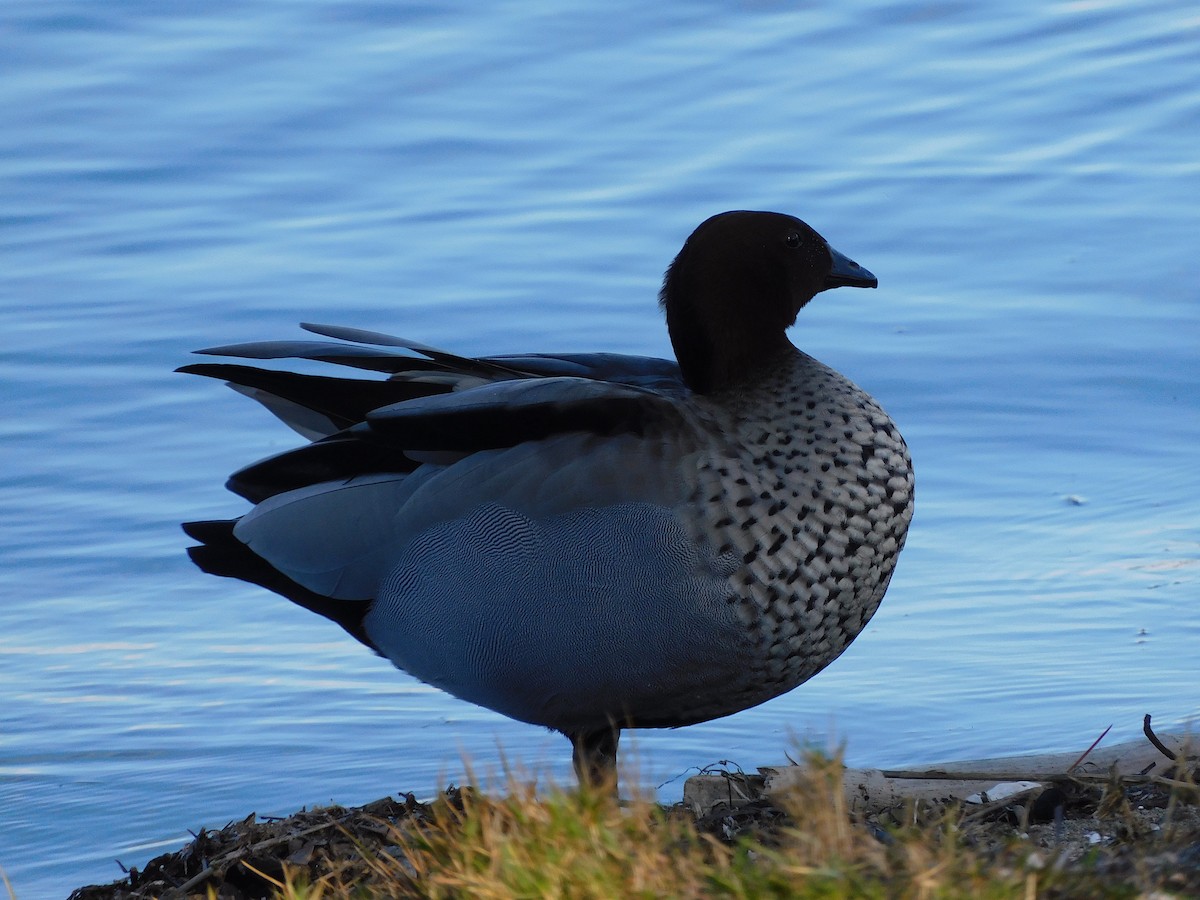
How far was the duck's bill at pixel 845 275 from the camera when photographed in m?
5.09

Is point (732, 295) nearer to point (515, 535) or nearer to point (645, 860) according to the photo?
point (515, 535)

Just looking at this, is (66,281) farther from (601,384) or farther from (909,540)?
(601,384)

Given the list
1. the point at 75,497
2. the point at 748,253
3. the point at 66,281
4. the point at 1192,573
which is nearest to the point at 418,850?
the point at 748,253

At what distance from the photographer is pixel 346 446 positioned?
501 centimetres

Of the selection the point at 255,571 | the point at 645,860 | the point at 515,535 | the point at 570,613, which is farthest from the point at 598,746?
the point at 645,860

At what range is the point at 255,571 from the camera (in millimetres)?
5207

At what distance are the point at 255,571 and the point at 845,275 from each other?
1848mm

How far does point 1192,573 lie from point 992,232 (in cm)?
326

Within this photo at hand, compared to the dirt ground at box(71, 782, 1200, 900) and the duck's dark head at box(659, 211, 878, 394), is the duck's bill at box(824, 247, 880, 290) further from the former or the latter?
the dirt ground at box(71, 782, 1200, 900)

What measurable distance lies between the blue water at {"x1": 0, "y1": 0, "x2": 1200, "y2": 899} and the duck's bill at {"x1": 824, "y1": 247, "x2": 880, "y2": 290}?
140 cm

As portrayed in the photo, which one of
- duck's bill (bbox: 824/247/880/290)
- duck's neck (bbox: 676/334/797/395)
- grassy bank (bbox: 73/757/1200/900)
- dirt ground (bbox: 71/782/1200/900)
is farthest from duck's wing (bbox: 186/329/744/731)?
grassy bank (bbox: 73/757/1200/900)

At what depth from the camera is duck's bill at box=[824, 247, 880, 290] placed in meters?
5.09

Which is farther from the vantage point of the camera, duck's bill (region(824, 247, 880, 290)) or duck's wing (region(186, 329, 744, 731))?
duck's bill (region(824, 247, 880, 290))

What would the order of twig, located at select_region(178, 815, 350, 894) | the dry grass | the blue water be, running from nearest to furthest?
the dry grass → twig, located at select_region(178, 815, 350, 894) → the blue water
